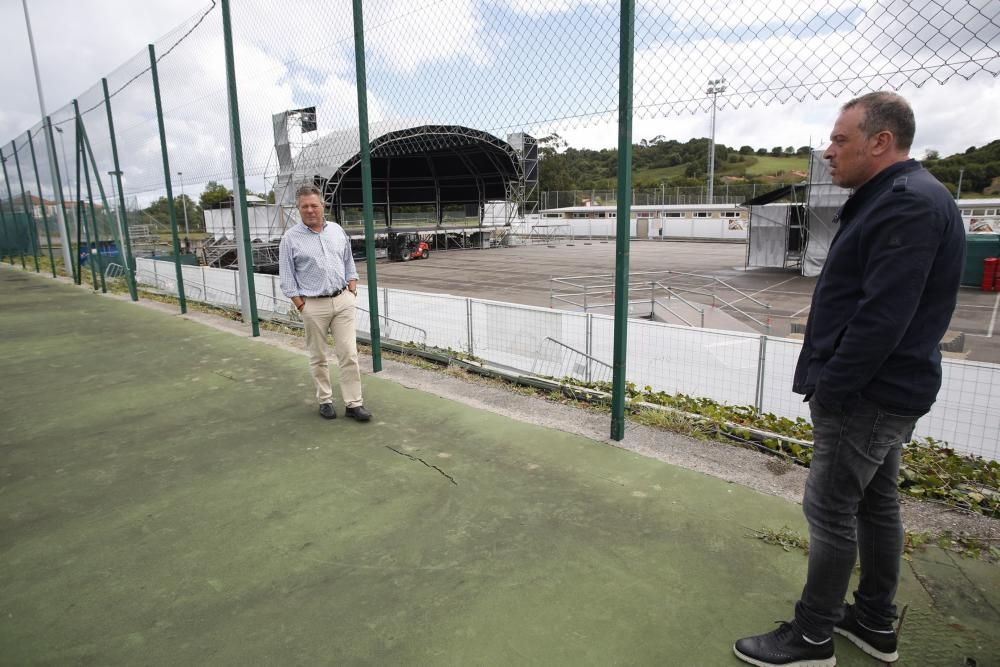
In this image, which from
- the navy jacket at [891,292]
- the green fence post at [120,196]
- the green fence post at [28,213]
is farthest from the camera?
the green fence post at [28,213]

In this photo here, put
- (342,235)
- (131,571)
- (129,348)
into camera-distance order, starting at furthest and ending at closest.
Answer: (129,348)
(342,235)
(131,571)

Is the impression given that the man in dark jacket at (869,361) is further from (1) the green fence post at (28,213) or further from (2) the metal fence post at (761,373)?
(1) the green fence post at (28,213)

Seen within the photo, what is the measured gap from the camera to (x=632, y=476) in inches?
117

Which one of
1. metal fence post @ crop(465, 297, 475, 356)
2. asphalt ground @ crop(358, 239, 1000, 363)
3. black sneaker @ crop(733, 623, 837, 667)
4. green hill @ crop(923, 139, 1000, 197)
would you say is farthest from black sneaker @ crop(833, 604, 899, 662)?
green hill @ crop(923, 139, 1000, 197)

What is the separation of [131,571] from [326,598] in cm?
87

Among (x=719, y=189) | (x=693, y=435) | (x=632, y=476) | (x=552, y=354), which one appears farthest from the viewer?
(x=719, y=189)

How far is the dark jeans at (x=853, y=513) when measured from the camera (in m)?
1.59

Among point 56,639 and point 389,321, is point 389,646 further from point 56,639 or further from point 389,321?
point 389,321

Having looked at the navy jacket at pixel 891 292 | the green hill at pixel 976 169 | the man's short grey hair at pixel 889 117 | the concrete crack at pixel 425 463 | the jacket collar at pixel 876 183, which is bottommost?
the concrete crack at pixel 425 463

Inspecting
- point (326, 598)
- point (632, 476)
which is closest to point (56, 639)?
point (326, 598)

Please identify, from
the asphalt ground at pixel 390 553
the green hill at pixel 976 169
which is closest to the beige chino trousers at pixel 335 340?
the asphalt ground at pixel 390 553

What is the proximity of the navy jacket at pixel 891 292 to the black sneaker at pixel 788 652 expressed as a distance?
0.76 m

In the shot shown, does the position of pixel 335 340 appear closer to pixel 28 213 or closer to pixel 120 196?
pixel 120 196

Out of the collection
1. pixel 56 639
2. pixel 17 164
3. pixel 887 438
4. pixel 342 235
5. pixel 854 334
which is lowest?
pixel 56 639
